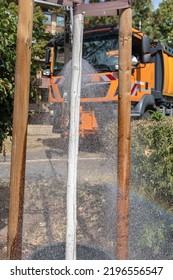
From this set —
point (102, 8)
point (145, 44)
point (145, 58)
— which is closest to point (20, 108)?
point (102, 8)

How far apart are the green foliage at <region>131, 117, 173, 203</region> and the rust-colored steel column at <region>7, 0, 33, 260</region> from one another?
135cm

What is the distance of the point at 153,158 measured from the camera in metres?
3.11

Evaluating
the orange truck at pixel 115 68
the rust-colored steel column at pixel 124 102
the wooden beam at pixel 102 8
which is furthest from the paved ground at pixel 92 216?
A: the orange truck at pixel 115 68

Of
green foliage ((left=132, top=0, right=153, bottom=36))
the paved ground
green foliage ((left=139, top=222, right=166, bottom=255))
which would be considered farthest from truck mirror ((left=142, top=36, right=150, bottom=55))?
green foliage ((left=132, top=0, right=153, bottom=36))

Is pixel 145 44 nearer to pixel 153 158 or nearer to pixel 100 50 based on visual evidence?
pixel 100 50

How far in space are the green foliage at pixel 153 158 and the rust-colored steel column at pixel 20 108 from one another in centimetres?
135

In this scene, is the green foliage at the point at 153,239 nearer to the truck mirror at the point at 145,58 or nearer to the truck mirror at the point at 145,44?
the truck mirror at the point at 145,44

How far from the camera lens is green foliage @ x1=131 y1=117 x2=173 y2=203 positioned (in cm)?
300

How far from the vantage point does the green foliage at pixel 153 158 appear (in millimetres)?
3002

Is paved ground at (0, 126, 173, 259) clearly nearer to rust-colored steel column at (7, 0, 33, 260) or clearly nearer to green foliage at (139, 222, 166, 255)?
green foliage at (139, 222, 166, 255)

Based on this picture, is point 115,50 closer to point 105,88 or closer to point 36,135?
point 105,88
